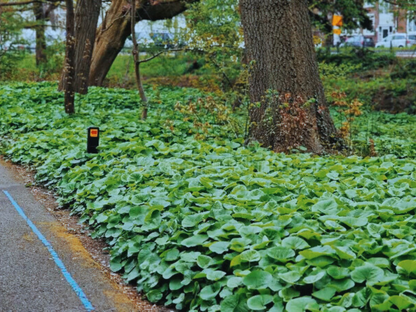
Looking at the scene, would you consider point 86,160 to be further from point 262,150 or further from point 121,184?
point 262,150

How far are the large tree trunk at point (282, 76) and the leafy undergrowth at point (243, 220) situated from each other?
559 millimetres

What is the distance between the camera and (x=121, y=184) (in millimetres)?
6625

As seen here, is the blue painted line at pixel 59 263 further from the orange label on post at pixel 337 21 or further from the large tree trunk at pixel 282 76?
the orange label on post at pixel 337 21

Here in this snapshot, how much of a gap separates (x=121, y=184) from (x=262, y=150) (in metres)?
2.43

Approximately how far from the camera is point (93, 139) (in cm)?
816

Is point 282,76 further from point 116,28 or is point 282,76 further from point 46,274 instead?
point 116,28

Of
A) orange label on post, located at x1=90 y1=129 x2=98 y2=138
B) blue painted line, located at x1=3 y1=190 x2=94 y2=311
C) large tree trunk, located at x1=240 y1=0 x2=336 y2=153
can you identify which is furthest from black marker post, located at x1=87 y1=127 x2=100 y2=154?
large tree trunk, located at x1=240 y1=0 x2=336 y2=153

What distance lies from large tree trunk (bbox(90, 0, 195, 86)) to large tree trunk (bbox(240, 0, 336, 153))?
346 inches

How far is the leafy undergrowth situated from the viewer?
375 cm

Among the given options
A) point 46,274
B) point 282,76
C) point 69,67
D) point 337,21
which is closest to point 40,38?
point 337,21

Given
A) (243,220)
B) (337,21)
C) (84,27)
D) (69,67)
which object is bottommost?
(243,220)

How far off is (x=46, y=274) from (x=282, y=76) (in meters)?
5.32

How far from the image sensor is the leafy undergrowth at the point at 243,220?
12.3 feet

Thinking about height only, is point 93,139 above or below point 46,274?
above
